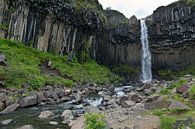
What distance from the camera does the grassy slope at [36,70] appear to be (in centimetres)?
2459

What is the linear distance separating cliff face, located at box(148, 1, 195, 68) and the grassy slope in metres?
15.3

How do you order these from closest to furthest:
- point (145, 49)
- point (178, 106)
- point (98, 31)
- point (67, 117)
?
point (178, 106)
point (67, 117)
point (98, 31)
point (145, 49)

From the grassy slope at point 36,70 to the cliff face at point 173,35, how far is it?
15338 mm

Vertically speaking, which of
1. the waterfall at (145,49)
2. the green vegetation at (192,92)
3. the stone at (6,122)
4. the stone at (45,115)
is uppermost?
the waterfall at (145,49)

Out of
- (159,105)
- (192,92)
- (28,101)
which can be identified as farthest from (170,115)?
(28,101)

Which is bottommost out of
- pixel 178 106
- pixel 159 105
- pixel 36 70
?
pixel 159 105

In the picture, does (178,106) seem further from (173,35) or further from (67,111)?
(173,35)

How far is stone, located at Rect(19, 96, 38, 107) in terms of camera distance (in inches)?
731

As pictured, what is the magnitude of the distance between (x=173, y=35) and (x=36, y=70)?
110 feet

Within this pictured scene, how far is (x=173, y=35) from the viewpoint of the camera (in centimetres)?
5491

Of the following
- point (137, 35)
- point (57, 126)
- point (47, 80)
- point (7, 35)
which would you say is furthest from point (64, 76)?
point (137, 35)

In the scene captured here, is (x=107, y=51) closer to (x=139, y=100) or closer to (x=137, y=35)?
(x=137, y=35)

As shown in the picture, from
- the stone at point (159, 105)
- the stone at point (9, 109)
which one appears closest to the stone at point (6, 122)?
the stone at point (9, 109)

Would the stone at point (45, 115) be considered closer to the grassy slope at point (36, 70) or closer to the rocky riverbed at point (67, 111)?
the rocky riverbed at point (67, 111)
